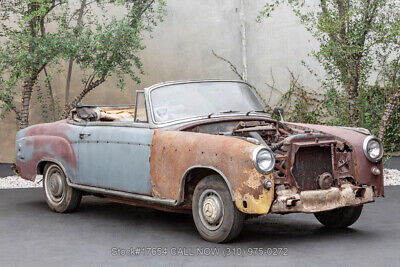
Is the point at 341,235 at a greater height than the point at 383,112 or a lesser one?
lesser

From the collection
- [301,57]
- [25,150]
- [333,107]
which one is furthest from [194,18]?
[25,150]

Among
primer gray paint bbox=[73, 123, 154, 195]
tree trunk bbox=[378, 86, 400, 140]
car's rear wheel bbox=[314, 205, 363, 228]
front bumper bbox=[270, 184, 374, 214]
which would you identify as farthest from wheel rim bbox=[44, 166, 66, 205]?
tree trunk bbox=[378, 86, 400, 140]

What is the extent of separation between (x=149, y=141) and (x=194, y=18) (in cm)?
937

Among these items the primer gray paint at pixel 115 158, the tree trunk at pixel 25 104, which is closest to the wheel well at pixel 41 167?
the primer gray paint at pixel 115 158

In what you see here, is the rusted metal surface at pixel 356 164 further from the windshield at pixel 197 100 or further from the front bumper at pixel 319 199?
the windshield at pixel 197 100

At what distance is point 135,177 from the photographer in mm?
6926

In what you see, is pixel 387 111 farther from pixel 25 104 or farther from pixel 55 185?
pixel 25 104

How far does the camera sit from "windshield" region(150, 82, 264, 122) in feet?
22.8

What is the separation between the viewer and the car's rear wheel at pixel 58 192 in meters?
8.11

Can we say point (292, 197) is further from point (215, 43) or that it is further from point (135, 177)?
point (215, 43)

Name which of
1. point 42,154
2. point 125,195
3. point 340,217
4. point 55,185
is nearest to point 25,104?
point 42,154

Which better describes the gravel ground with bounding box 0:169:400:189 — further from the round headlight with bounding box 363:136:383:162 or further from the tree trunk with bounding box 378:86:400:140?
the round headlight with bounding box 363:136:383:162

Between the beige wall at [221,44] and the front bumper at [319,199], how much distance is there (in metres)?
9.30

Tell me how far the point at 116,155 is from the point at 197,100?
109cm
